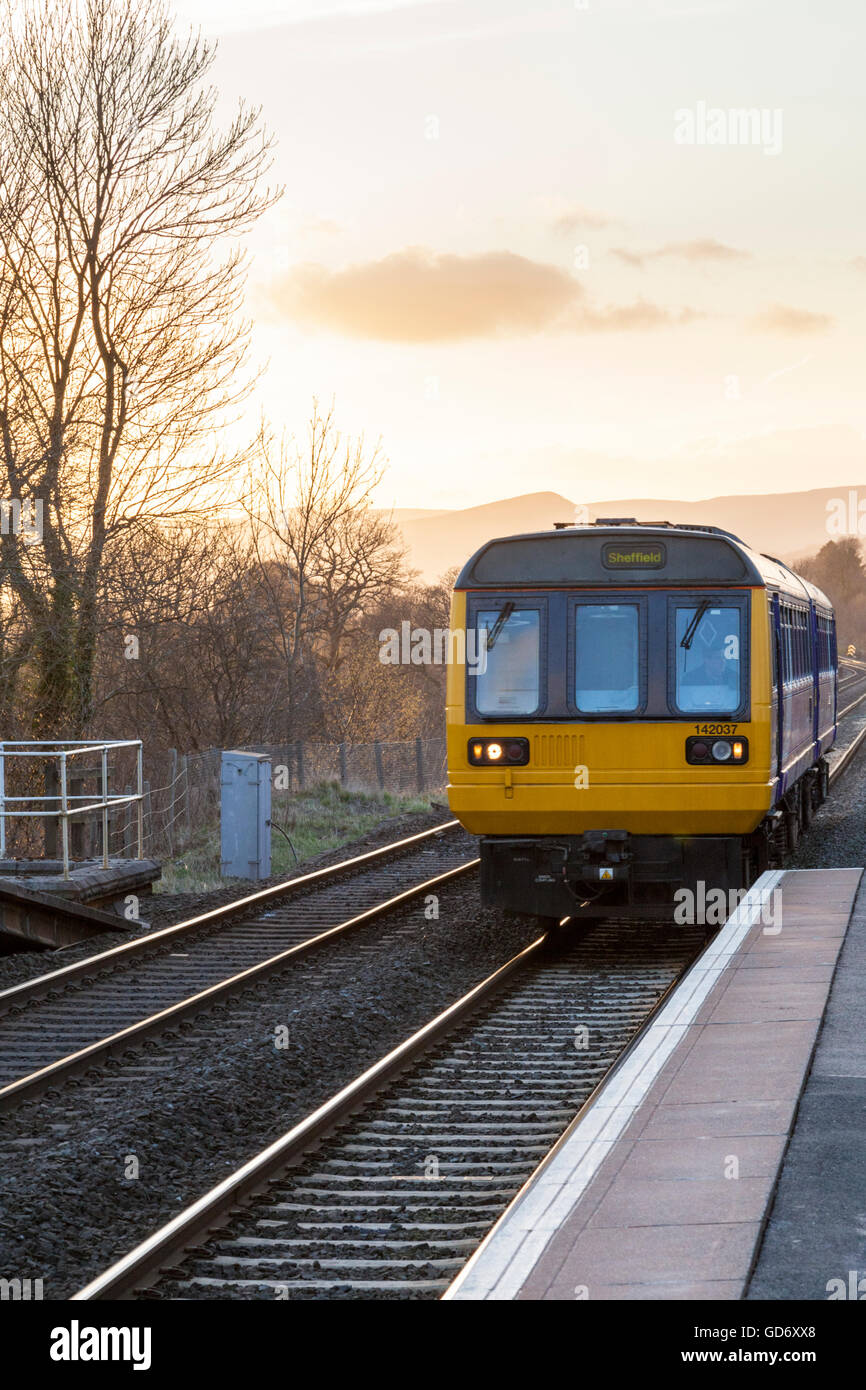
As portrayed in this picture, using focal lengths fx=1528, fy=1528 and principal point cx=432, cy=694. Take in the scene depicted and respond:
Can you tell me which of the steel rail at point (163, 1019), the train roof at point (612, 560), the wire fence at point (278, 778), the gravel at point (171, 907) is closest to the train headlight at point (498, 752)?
the train roof at point (612, 560)

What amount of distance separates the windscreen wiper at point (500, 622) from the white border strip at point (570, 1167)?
10.8ft

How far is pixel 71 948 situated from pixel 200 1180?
7138 millimetres

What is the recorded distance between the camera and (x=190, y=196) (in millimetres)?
26828

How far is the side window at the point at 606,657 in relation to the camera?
11805 millimetres

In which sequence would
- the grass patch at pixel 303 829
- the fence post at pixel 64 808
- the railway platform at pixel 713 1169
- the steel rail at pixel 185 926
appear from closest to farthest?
1. the railway platform at pixel 713 1169
2. the steel rail at pixel 185 926
3. the fence post at pixel 64 808
4. the grass patch at pixel 303 829

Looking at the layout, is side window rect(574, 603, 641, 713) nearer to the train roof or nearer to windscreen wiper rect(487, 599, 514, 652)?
the train roof

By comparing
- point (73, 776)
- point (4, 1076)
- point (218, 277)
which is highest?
point (218, 277)

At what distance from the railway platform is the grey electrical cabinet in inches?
370

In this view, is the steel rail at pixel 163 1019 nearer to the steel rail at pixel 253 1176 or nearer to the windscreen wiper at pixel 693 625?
the steel rail at pixel 253 1176

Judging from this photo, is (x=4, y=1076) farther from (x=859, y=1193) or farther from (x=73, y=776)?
(x=73, y=776)

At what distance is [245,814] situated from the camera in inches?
719

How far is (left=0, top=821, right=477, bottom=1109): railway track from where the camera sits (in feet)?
31.5

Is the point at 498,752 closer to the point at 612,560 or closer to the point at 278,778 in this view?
the point at 612,560
